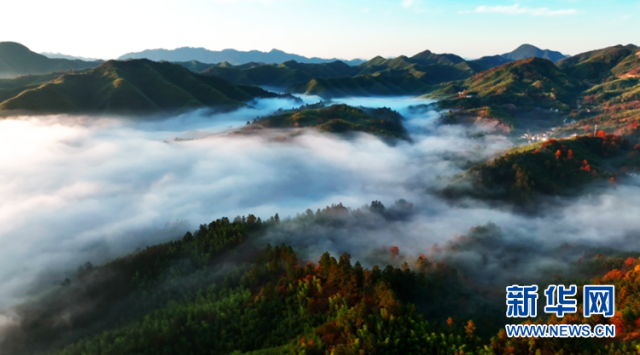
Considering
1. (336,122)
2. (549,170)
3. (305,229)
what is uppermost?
(336,122)

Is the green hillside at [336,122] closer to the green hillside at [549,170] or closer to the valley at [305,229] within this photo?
the valley at [305,229]

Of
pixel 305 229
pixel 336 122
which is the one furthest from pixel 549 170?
pixel 336 122

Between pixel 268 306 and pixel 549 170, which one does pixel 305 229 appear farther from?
pixel 549 170

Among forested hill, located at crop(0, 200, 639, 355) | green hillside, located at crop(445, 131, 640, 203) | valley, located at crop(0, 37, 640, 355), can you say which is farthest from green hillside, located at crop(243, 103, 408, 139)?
forested hill, located at crop(0, 200, 639, 355)

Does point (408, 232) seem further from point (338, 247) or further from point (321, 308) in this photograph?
point (321, 308)

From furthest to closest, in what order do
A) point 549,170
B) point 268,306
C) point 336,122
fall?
1. point 336,122
2. point 549,170
3. point 268,306

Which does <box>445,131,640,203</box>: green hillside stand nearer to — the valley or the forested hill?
the valley

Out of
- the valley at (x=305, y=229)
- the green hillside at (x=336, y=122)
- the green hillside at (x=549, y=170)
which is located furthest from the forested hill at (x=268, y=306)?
the green hillside at (x=336, y=122)

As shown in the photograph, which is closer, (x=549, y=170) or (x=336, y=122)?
(x=549, y=170)

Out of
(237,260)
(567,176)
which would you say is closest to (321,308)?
(237,260)
